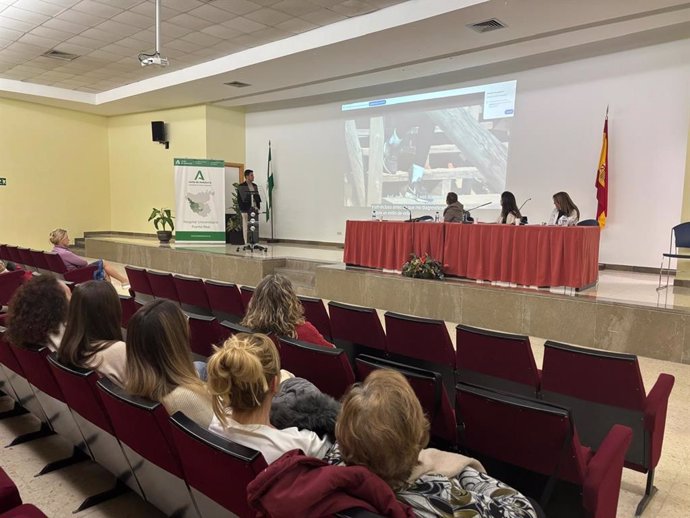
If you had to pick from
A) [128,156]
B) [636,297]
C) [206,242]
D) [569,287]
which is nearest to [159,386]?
[569,287]

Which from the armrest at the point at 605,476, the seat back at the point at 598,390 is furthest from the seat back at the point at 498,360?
the armrest at the point at 605,476

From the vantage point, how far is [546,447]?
62.1 inches

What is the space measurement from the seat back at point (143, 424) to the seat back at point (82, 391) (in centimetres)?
11

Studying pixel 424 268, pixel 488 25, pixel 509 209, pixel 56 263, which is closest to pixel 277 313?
pixel 424 268

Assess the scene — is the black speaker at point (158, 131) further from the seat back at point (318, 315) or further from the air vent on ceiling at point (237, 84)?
the seat back at point (318, 315)

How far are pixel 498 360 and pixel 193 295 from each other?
3096 millimetres

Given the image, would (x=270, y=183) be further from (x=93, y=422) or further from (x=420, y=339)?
(x=93, y=422)

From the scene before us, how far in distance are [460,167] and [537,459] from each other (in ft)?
24.7

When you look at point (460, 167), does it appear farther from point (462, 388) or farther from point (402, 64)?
point (462, 388)

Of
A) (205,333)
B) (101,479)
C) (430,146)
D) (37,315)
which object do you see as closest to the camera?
(101,479)

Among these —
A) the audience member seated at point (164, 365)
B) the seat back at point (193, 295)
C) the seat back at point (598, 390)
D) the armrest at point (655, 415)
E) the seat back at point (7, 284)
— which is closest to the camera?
the audience member seated at point (164, 365)

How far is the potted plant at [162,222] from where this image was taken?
10.7 meters

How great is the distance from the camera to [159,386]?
1688 millimetres

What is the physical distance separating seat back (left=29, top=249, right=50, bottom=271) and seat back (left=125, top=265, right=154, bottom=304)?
1.38 m
